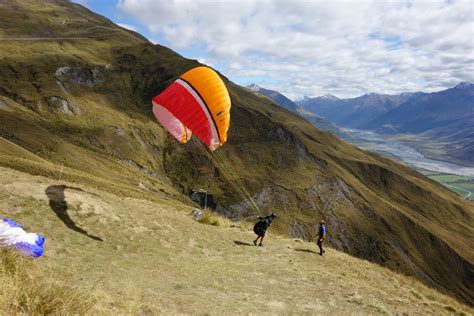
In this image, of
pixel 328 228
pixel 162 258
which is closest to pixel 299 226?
pixel 328 228

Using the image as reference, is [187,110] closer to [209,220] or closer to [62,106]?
[209,220]

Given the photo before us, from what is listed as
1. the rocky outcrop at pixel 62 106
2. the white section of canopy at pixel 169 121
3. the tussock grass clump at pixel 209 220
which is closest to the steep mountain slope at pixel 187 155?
the rocky outcrop at pixel 62 106

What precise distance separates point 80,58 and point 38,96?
3098 cm

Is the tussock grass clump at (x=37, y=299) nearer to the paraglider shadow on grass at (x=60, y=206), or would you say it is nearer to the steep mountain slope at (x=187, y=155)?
the paraglider shadow on grass at (x=60, y=206)

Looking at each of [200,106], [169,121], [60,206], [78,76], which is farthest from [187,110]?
[78,76]

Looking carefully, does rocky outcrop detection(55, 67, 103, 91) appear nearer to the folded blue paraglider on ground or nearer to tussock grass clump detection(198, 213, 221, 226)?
tussock grass clump detection(198, 213, 221, 226)

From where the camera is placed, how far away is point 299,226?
76.1m

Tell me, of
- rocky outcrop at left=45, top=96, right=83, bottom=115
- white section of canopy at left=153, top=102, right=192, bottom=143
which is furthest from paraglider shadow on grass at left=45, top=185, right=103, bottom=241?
rocky outcrop at left=45, top=96, right=83, bottom=115

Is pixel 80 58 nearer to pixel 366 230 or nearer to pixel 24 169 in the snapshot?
pixel 24 169

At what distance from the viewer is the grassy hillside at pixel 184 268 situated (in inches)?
440

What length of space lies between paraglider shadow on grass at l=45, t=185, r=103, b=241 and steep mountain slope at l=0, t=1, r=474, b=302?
95.7 ft

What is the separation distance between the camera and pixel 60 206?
15.7m

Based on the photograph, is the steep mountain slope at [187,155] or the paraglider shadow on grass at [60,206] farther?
the steep mountain slope at [187,155]

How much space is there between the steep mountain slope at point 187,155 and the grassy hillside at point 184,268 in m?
29.4
